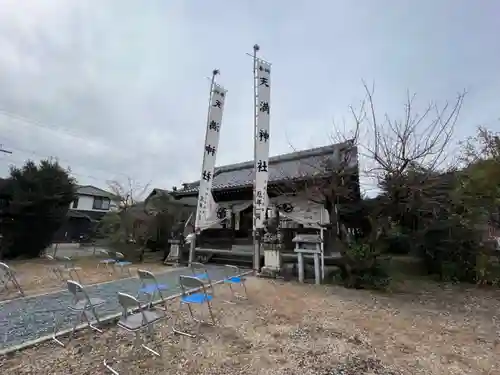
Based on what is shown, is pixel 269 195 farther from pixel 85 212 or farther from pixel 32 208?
pixel 85 212

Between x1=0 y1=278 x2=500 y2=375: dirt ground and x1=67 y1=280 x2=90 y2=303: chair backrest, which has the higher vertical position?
x1=67 y1=280 x2=90 y2=303: chair backrest

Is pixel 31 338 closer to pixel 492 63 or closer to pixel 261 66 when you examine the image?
pixel 261 66

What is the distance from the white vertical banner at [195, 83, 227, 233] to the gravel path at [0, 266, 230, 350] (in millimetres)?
3409

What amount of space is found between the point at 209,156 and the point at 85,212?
2259cm

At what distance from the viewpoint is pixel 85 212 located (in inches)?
1048

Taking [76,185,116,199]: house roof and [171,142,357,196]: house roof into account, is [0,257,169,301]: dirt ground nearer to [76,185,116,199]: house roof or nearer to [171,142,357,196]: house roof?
[171,142,357,196]: house roof

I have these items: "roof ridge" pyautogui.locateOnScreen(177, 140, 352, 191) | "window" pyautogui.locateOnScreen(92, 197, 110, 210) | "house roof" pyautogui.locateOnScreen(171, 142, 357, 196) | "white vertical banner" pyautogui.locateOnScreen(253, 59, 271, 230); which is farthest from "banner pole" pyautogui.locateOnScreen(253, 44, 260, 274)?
"window" pyautogui.locateOnScreen(92, 197, 110, 210)

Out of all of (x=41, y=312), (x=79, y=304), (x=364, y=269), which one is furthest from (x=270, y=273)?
(x=41, y=312)

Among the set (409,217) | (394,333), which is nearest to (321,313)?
(394,333)

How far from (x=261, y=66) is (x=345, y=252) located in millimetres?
6121

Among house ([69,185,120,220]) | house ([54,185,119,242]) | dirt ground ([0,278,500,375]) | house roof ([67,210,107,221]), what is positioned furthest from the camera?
house ([69,185,120,220])

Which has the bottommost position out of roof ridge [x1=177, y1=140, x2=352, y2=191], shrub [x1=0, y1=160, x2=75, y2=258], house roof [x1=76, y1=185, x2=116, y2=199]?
shrub [x1=0, y1=160, x2=75, y2=258]

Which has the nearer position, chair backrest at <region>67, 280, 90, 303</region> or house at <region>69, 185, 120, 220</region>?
chair backrest at <region>67, 280, 90, 303</region>

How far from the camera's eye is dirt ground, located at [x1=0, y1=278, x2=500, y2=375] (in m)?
2.76
